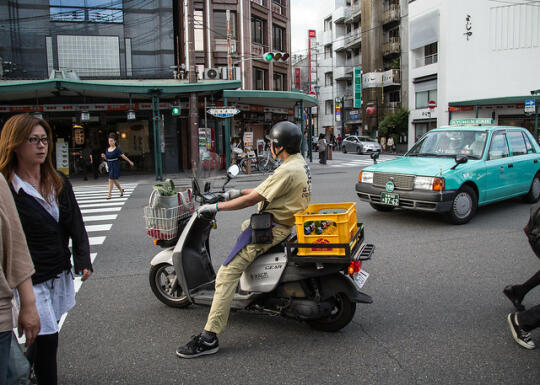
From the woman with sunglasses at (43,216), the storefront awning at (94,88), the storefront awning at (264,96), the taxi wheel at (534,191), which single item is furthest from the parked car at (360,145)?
the woman with sunglasses at (43,216)

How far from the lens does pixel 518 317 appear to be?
3619mm

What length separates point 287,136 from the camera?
3.73 metres

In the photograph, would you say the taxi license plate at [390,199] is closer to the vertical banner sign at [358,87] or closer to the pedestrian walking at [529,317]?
the pedestrian walking at [529,317]

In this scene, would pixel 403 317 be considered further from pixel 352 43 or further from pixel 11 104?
pixel 352 43

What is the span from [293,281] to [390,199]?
494 centimetres

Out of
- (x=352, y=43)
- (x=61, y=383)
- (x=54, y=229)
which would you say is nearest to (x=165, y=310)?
(x=61, y=383)

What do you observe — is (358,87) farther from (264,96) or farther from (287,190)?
(287,190)

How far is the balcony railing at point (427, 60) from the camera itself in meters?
37.5

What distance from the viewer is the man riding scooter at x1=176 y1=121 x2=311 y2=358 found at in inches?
142

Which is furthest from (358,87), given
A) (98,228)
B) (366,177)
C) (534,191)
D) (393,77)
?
(98,228)

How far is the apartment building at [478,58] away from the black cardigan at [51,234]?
3295 cm

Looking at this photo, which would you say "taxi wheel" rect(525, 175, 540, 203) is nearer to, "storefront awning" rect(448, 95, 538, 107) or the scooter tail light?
the scooter tail light

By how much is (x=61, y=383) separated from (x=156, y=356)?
2.32 feet

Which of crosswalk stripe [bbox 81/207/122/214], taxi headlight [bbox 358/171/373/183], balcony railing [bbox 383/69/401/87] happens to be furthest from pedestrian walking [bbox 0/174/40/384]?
balcony railing [bbox 383/69/401/87]
